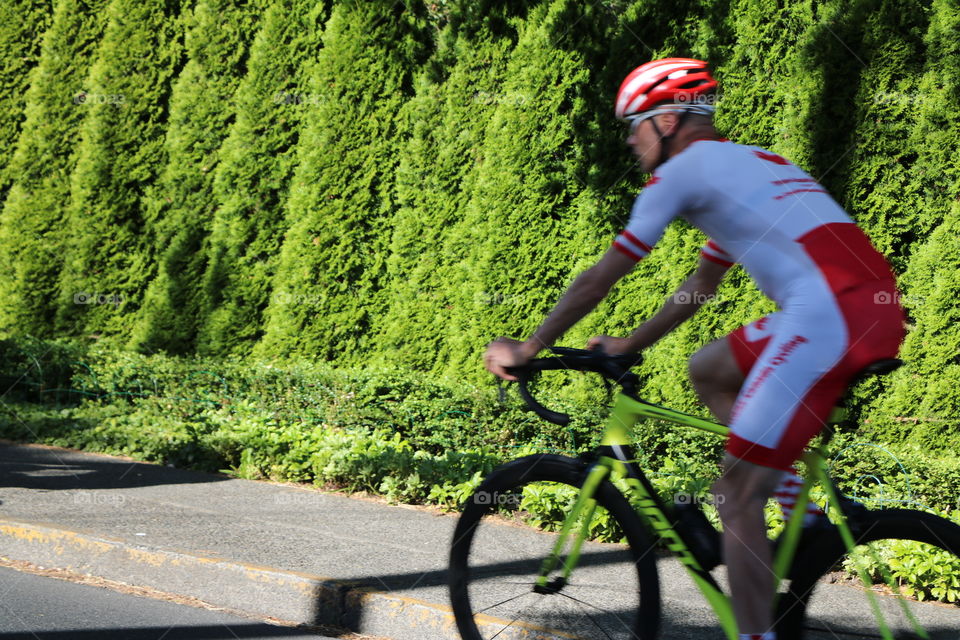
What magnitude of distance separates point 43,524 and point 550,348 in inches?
137

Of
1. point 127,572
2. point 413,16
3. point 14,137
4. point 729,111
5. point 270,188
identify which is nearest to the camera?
point 127,572

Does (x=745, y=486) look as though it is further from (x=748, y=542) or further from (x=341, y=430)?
(x=341, y=430)

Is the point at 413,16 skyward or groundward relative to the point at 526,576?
skyward

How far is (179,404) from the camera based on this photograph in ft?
28.0

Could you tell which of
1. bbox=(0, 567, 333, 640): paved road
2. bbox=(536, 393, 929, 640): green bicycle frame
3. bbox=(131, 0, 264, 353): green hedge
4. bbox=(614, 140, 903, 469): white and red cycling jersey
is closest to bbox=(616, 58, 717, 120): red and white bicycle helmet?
bbox=(614, 140, 903, 469): white and red cycling jersey

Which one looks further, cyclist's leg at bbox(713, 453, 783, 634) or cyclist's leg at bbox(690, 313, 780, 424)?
cyclist's leg at bbox(690, 313, 780, 424)

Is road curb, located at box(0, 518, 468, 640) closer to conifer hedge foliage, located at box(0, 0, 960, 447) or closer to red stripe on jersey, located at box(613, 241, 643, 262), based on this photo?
red stripe on jersey, located at box(613, 241, 643, 262)

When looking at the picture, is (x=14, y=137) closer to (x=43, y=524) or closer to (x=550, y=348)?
(x=43, y=524)

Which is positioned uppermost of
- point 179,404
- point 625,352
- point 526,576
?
point 625,352

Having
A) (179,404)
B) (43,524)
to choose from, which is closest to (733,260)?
(43,524)

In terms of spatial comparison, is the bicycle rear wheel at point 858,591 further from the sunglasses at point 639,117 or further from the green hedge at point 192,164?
the green hedge at point 192,164

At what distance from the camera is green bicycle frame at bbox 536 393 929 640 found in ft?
9.32

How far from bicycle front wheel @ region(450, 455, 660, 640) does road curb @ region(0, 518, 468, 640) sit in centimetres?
62

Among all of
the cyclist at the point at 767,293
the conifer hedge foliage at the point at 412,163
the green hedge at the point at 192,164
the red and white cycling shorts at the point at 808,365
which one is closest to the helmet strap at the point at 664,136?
the cyclist at the point at 767,293
